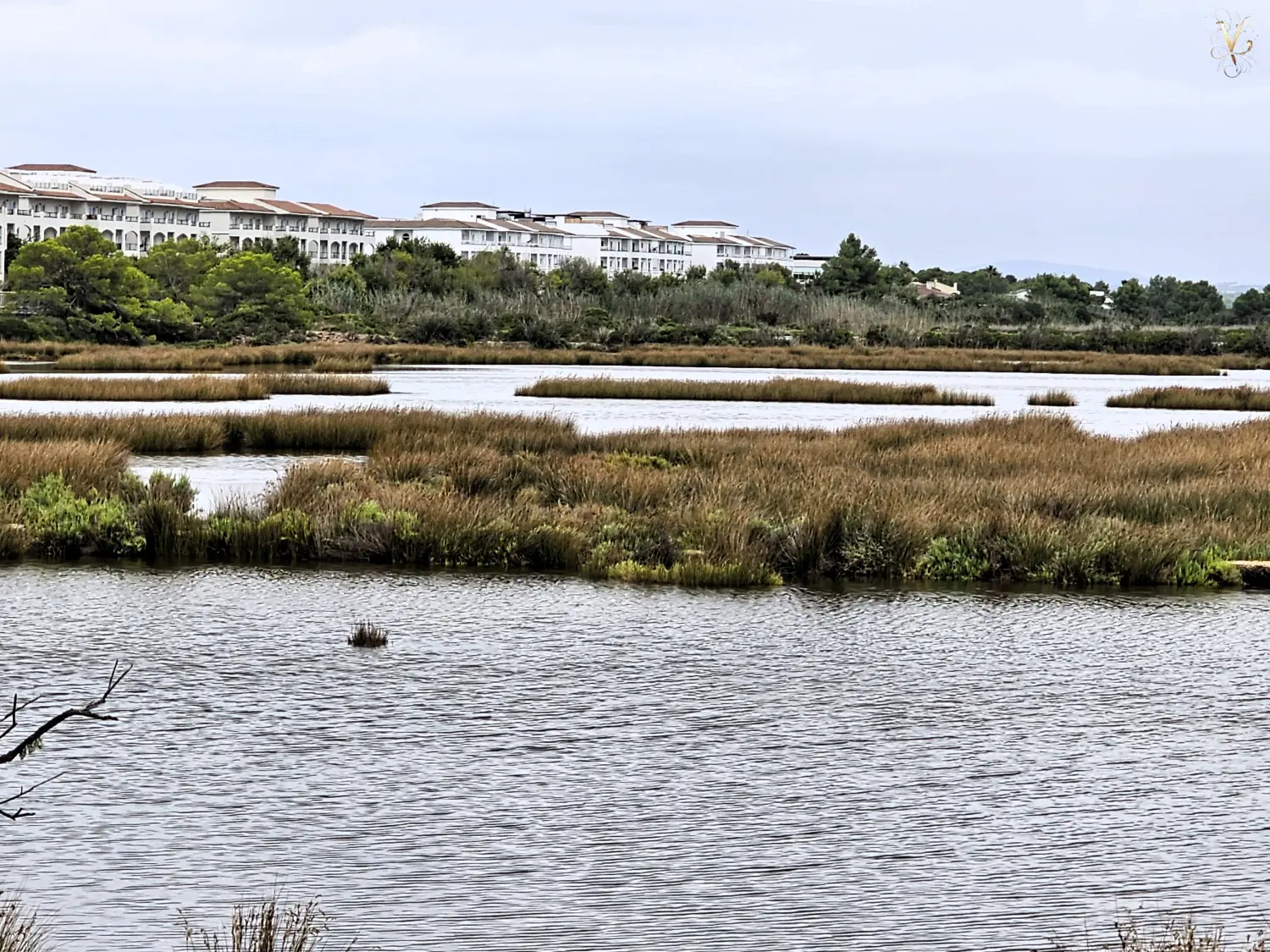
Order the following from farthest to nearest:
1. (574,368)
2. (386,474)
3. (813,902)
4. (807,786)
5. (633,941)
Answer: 1. (574,368)
2. (386,474)
3. (807,786)
4. (813,902)
5. (633,941)

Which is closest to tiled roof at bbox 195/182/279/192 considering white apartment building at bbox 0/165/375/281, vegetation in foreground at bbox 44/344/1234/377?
white apartment building at bbox 0/165/375/281

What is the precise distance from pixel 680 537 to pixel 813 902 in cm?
1146

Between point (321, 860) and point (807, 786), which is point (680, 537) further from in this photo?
point (321, 860)

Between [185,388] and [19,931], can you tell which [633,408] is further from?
[19,931]

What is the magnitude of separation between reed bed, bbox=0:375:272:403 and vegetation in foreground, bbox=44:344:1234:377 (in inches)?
556

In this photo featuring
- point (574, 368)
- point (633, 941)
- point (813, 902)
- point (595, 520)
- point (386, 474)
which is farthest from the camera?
point (574, 368)

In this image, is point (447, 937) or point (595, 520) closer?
point (447, 937)

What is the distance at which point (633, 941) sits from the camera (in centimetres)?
832

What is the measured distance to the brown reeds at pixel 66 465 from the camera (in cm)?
2241

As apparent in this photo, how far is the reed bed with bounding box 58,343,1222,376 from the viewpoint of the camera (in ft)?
221

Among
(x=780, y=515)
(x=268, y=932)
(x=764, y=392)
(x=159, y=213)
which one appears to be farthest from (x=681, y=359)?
(x=159, y=213)

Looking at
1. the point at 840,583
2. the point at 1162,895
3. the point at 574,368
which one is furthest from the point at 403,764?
the point at 574,368

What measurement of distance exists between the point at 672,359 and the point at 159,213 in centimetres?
8726

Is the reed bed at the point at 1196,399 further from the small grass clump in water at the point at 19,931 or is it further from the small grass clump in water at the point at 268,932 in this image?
the small grass clump in water at the point at 19,931
